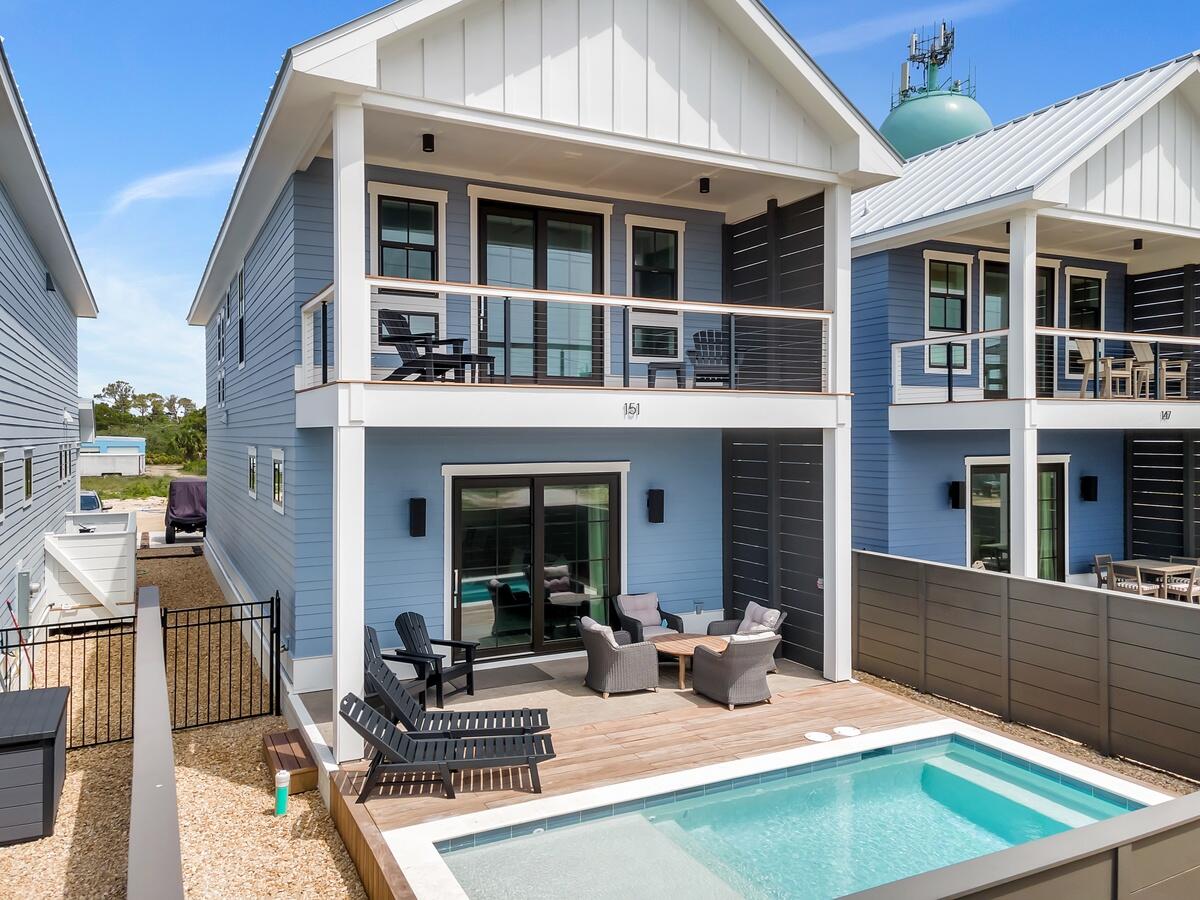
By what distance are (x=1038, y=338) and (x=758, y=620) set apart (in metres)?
8.35

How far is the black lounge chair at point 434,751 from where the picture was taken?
661 centimetres

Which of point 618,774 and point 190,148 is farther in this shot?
point 190,148

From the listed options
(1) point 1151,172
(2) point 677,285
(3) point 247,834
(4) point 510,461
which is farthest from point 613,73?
(1) point 1151,172

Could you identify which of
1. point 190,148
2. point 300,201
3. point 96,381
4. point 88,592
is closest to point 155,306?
point 96,381

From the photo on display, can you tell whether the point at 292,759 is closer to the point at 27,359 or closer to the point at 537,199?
the point at 537,199

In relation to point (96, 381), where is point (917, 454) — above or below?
below

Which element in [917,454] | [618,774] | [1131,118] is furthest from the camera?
[917,454]

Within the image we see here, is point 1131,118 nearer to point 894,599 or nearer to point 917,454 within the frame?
point 917,454

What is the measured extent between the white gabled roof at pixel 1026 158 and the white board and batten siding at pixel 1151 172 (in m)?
0.39

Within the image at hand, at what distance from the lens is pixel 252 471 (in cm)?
1349

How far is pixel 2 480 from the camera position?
9.84 m

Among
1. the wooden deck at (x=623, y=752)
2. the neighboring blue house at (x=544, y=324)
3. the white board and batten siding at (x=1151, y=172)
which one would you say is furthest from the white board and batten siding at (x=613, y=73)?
the wooden deck at (x=623, y=752)

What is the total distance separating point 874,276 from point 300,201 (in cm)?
852

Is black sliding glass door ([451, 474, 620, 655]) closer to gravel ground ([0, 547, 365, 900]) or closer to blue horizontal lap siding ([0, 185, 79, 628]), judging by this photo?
gravel ground ([0, 547, 365, 900])
